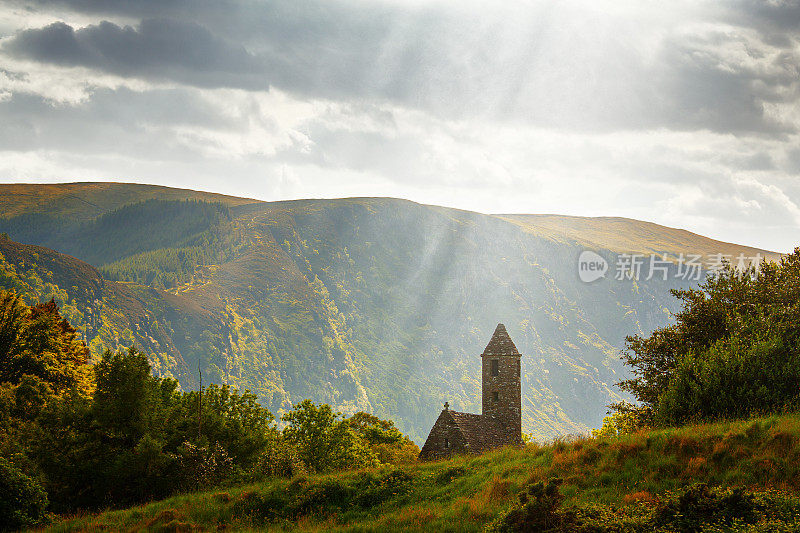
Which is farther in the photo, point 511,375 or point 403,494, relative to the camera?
point 511,375

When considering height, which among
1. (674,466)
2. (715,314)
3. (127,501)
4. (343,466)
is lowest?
(343,466)

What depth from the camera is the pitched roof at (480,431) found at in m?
41.8

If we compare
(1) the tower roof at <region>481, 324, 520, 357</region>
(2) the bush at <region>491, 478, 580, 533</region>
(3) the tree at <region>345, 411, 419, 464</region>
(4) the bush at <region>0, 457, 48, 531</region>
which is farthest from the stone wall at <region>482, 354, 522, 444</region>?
(4) the bush at <region>0, 457, 48, 531</region>

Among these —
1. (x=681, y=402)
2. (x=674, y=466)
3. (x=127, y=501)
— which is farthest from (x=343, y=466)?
(x=674, y=466)

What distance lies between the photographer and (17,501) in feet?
68.2

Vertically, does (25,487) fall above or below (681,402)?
below

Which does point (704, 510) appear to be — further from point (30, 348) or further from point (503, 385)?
point (30, 348)

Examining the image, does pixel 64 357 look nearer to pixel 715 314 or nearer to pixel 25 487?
pixel 25 487

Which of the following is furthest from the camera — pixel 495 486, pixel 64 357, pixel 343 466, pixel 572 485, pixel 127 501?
pixel 343 466

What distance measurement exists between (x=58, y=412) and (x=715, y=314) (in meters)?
33.5

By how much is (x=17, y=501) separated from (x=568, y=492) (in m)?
19.1

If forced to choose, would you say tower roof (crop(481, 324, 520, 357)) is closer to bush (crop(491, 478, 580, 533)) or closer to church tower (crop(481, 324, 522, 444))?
church tower (crop(481, 324, 522, 444))

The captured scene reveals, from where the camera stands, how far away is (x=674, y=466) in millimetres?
16891

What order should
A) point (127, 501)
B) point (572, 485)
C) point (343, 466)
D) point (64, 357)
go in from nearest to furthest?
point (572, 485), point (127, 501), point (64, 357), point (343, 466)
